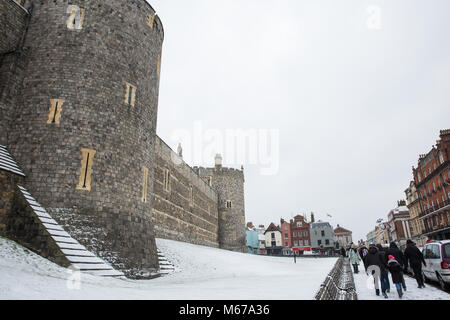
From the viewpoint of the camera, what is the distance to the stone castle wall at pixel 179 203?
18.9 metres

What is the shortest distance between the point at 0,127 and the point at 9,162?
4.63 ft

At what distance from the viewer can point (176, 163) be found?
22578 mm

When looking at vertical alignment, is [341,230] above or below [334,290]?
above

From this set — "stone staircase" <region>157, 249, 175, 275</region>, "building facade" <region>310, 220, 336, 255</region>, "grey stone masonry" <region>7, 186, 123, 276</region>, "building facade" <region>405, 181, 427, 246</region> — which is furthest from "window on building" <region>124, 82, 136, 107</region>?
"building facade" <region>310, 220, 336, 255</region>

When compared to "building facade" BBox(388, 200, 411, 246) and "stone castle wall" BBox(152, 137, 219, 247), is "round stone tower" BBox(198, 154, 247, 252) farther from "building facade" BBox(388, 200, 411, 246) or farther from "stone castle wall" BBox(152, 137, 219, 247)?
"building facade" BBox(388, 200, 411, 246)

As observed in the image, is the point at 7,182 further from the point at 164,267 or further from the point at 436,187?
the point at 436,187

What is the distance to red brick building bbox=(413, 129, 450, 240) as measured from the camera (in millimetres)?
30594

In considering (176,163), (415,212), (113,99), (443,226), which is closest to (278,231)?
(415,212)

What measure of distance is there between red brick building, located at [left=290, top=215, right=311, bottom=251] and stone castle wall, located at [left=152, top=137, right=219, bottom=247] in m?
39.1

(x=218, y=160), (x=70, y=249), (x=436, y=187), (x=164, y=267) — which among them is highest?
(x=218, y=160)

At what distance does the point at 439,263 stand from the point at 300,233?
2437 inches

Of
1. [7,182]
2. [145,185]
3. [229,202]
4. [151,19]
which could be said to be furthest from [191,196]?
[7,182]

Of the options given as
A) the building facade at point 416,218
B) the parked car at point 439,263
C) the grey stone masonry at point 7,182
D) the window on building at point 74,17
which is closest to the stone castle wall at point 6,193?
the grey stone masonry at point 7,182

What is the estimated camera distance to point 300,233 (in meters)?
66.8
